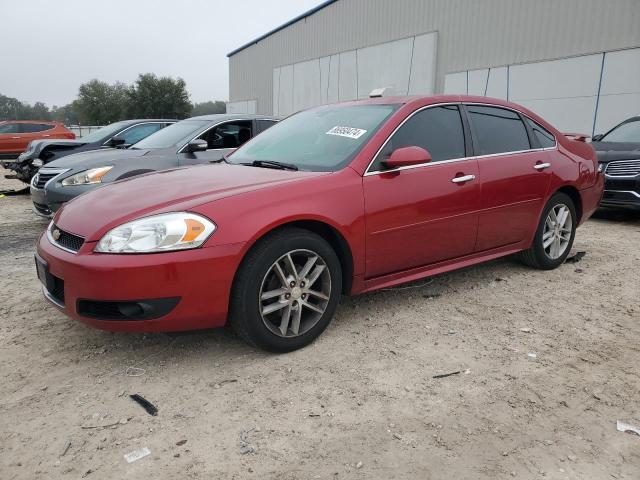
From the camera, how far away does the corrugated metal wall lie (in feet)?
40.2

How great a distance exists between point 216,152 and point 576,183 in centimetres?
406

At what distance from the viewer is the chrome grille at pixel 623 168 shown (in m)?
7.00

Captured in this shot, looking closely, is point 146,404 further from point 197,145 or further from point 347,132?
point 197,145

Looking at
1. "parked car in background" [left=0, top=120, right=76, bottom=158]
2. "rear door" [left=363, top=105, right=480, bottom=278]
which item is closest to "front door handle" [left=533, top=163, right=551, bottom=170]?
"rear door" [left=363, top=105, right=480, bottom=278]

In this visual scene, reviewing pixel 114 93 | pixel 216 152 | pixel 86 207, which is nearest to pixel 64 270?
pixel 86 207

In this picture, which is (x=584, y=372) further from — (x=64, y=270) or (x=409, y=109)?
(x=64, y=270)

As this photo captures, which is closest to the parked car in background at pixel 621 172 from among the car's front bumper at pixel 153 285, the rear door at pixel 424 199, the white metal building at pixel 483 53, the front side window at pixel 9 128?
the rear door at pixel 424 199

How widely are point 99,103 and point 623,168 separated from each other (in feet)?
207

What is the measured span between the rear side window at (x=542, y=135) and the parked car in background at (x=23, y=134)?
1712 centimetres

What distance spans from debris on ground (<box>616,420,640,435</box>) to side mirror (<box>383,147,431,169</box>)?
5.82 ft

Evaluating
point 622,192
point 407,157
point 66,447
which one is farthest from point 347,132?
point 622,192

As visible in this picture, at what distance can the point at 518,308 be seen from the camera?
3688 millimetres

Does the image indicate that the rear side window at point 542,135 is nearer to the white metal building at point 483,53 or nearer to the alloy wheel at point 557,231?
the alloy wheel at point 557,231

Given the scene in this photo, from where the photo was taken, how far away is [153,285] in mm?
2521
